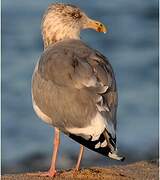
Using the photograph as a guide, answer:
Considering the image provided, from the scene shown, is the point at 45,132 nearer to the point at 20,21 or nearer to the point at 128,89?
the point at 128,89

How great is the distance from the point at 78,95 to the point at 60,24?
1.74 m

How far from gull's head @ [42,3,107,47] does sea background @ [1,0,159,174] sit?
3.47m

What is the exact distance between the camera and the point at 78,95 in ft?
23.9

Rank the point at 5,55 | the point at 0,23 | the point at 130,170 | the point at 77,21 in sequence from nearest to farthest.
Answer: the point at 130,170 → the point at 77,21 → the point at 5,55 → the point at 0,23

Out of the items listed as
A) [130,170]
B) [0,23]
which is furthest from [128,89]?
[130,170]

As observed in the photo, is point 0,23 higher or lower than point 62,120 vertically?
lower

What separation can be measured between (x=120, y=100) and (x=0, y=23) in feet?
18.9

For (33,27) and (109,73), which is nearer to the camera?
(109,73)

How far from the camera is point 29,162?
1243 centimetres

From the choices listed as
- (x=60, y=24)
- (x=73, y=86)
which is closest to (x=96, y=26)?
(x=60, y=24)

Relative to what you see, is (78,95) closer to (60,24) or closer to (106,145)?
(106,145)

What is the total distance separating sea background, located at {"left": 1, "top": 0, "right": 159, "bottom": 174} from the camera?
12.5 metres

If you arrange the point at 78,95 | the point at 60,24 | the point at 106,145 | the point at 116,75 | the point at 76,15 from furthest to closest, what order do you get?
the point at 116,75 < the point at 76,15 < the point at 60,24 < the point at 78,95 < the point at 106,145

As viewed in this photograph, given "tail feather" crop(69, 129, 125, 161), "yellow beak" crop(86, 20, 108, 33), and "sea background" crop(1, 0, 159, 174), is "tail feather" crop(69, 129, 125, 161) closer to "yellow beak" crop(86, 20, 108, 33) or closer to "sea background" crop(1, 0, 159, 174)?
"yellow beak" crop(86, 20, 108, 33)
